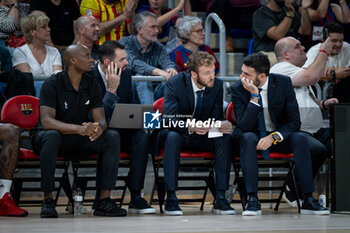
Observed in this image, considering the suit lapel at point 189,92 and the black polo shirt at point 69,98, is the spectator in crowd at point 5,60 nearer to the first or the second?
the black polo shirt at point 69,98

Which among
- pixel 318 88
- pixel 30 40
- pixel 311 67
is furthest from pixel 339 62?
pixel 30 40

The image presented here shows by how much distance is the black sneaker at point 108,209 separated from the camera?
19.0 feet

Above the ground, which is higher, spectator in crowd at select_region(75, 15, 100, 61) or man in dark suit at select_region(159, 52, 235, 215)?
spectator in crowd at select_region(75, 15, 100, 61)

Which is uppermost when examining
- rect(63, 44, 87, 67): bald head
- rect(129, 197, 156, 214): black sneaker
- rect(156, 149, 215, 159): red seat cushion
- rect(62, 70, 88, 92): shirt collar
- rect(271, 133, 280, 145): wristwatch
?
rect(63, 44, 87, 67): bald head

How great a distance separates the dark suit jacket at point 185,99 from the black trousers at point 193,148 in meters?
0.22

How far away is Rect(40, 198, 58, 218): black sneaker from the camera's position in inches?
218

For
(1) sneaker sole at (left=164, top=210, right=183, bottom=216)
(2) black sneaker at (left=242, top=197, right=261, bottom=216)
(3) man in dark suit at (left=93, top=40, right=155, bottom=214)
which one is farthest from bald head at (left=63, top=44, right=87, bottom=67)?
(2) black sneaker at (left=242, top=197, right=261, bottom=216)

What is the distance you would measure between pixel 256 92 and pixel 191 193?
1610 millimetres

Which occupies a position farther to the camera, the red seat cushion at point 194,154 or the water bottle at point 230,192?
the water bottle at point 230,192

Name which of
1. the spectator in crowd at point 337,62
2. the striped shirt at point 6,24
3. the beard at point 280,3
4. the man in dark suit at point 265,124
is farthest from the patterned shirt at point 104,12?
the man in dark suit at point 265,124

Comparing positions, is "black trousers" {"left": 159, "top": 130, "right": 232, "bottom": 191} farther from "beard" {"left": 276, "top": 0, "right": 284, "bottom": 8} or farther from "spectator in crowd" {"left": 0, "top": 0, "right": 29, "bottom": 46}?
"beard" {"left": 276, "top": 0, "right": 284, "bottom": 8}

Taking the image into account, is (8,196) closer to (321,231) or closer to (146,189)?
(146,189)

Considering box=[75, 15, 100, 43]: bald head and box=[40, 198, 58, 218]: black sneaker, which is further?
box=[75, 15, 100, 43]: bald head

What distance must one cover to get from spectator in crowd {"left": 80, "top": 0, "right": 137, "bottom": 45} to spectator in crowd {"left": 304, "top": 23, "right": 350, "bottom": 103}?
7.00 ft
